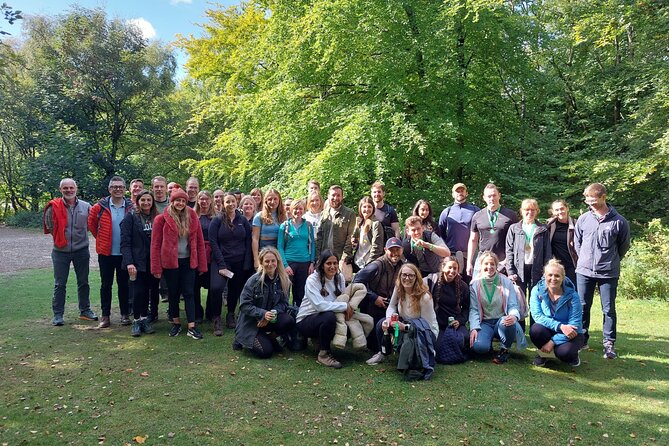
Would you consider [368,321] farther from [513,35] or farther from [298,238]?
[513,35]

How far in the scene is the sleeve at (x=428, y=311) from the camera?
4820mm

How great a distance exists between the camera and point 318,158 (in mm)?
10789

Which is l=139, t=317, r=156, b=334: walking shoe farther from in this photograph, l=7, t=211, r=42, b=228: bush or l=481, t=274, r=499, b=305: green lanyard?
l=7, t=211, r=42, b=228: bush

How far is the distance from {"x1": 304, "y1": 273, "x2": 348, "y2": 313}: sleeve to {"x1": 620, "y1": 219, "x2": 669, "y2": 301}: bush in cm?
721

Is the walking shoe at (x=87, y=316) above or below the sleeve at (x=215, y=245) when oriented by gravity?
below

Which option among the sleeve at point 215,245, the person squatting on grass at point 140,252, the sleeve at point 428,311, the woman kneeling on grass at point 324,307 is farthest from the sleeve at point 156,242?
the sleeve at point 428,311

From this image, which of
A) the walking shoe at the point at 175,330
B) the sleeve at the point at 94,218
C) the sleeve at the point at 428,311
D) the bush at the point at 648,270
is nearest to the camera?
the sleeve at the point at 428,311

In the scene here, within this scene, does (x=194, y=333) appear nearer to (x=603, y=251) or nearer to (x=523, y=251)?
(x=523, y=251)

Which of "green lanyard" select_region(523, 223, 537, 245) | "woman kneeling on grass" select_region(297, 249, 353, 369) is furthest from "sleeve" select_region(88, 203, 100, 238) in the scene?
"green lanyard" select_region(523, 223, 537, 245)

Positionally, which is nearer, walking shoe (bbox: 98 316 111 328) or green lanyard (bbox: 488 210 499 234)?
green lanyard (bbox: 488 210 499 234)

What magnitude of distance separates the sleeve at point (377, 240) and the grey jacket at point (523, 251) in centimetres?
160

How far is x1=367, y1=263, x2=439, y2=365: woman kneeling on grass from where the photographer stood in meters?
4.76

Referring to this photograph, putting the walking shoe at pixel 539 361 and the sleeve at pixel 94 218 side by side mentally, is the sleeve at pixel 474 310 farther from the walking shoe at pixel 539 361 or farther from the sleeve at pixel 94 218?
the sleeve at pixel 94 218

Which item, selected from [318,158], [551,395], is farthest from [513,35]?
[551,395]
